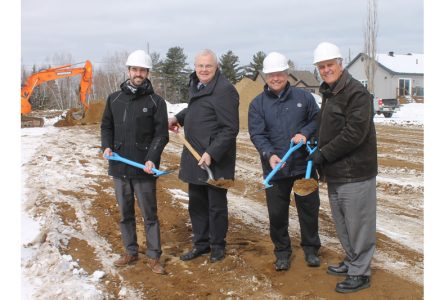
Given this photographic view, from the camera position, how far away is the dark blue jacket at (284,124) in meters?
4.35

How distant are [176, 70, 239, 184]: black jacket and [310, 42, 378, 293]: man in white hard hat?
0.92 m

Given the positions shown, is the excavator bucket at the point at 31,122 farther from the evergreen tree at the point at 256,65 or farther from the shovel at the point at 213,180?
the evergreen tree at the point at 256,65

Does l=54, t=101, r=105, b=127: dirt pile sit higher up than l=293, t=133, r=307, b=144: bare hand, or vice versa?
l=54, t=101, r=105, b=127: dirt pile

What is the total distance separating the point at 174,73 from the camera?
55438 mm

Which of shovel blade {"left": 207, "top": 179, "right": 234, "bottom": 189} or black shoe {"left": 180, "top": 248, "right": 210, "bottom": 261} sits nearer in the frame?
shovel blade {"left": 207, "top": 179, "right": 234, "bottom": 189}

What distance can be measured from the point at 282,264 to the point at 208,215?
3.18 ft

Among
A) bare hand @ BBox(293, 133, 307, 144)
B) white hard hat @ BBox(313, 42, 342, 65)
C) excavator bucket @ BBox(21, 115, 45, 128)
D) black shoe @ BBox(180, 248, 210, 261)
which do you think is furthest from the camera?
excavator bucket @ BBox(21, 115, 45, 128)

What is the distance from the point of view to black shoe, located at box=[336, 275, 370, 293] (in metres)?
3.90

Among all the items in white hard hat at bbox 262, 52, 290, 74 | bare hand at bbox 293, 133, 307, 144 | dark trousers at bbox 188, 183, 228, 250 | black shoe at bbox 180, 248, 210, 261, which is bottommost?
black shoe at bbox 180, 248, 210, 261

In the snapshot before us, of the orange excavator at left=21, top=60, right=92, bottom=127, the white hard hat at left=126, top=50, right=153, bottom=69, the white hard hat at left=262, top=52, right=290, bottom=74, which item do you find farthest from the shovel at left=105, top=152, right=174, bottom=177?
the orange excavator at left=21, top=60, right=92, bottom=127

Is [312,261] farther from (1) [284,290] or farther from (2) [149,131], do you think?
(2) [149,131]

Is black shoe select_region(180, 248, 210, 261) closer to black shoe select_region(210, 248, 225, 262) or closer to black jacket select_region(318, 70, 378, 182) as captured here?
black shoe select_region(210, 248, 225, 262)

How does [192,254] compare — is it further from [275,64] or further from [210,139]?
[275,64]

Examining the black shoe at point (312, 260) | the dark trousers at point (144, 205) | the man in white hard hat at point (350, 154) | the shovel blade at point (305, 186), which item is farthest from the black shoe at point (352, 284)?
the dark trousers at point (144, 205)
